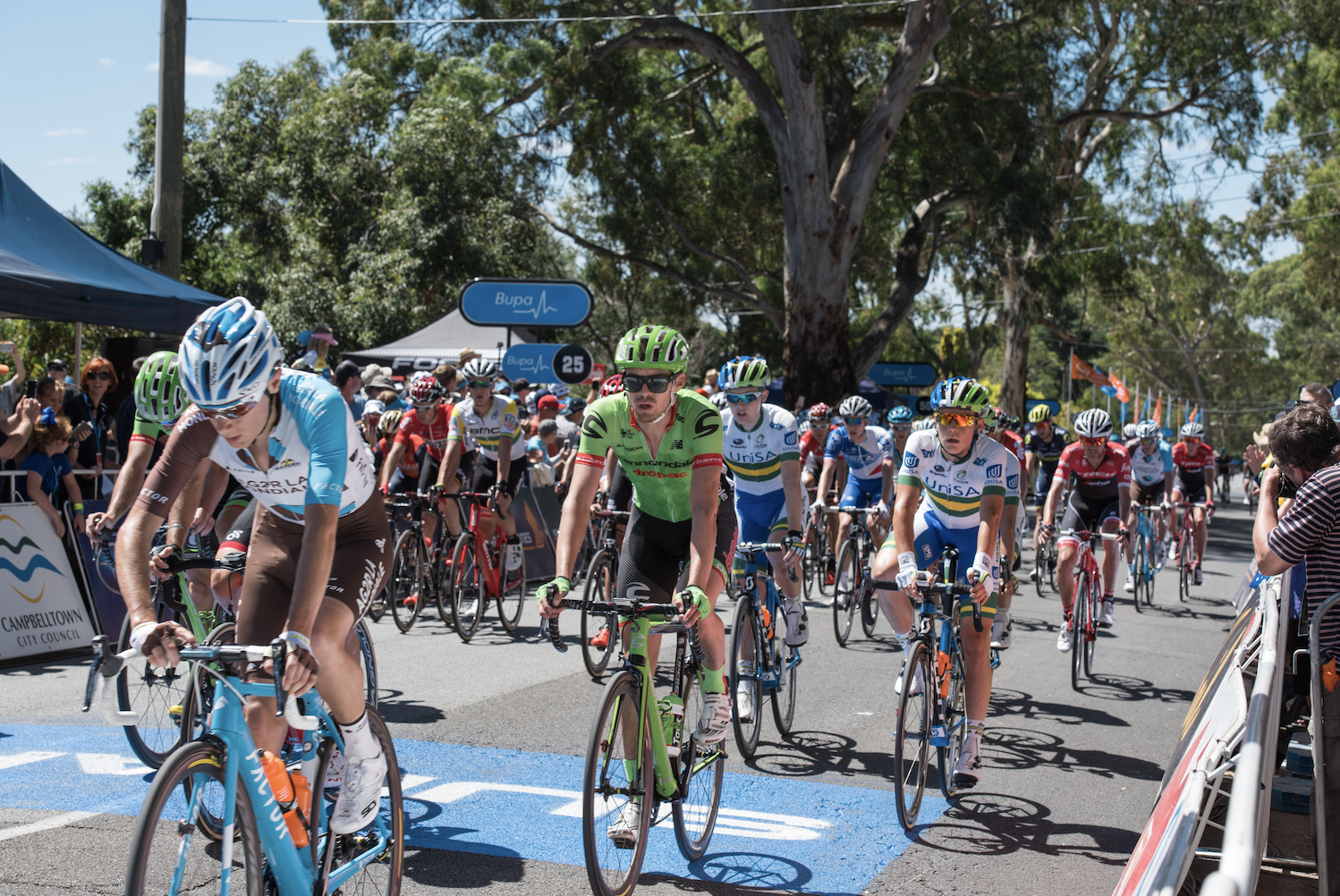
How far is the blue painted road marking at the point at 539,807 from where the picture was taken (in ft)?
16.5

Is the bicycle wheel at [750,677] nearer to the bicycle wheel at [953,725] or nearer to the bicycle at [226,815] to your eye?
the bicycle wheel at [953,725]

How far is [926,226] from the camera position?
89.2 ft

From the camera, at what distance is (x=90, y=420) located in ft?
35.2

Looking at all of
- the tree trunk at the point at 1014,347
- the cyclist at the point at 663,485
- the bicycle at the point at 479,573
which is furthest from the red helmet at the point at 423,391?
the tree trunk at the point at 1014,347

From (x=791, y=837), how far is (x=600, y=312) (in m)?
43.4

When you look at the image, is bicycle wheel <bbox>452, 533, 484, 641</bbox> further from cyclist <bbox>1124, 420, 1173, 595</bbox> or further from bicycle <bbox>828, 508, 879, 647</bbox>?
cyclist <bbox>1124, 420, 1173, 595</bbox>


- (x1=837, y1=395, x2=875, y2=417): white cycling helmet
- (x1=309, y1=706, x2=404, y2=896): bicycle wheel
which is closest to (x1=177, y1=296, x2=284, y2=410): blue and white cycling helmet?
(x1=309, y1=706, x2=404, y2=896): bicycle wheel

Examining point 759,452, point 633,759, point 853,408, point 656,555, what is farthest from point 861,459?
point 633,759

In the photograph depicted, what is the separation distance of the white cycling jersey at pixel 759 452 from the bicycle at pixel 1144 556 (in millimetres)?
7091

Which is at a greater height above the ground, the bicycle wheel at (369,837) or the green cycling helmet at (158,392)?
the green cycling helmet at (158,392)

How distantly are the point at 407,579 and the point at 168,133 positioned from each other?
627cm

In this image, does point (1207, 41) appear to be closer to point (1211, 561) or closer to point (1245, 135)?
point (1245, 135)

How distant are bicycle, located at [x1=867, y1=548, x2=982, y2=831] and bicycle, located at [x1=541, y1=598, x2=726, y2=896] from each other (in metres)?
1.20

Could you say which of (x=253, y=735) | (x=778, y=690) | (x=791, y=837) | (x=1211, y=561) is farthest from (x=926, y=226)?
(x=253, y=735)
